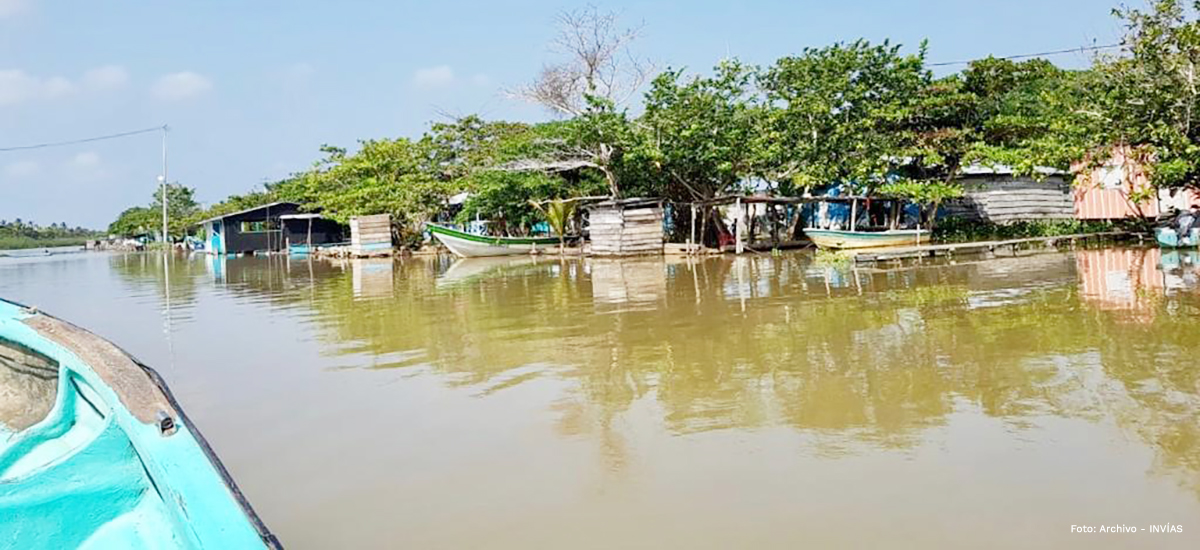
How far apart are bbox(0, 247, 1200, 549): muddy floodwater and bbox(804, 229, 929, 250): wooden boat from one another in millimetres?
8717

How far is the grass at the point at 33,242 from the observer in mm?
78000

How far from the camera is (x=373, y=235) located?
3033cm

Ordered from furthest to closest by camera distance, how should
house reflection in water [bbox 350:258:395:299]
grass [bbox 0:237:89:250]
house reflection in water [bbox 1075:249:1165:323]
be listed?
grass [bbox 0:237:89:250], house reflection in water [bbox 350:258:395:299], house reflection in water [bbox 1075:249:1165:323]

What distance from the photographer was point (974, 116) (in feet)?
67.1

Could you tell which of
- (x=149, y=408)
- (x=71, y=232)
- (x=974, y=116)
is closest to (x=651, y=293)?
(x=149, y=408)

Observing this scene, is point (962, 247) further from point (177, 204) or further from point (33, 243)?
point (33, 243)

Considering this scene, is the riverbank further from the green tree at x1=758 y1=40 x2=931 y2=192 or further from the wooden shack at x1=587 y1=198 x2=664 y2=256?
the green tree at x1=758 y1=40 x2=931 y2=192

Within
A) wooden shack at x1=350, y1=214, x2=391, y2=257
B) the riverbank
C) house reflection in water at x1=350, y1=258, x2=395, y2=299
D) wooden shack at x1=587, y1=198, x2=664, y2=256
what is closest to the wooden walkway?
wooden shack at x1=587, y1=198, x2=664, y2=256

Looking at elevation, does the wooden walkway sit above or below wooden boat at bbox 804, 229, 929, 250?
below

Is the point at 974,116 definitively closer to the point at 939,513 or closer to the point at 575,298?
the point at 575,298

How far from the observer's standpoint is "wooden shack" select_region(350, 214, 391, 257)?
30141mm

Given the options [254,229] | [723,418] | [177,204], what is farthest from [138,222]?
[723,418]

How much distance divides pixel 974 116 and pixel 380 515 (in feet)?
67.3

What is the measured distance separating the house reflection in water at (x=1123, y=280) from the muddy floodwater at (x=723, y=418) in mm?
98
